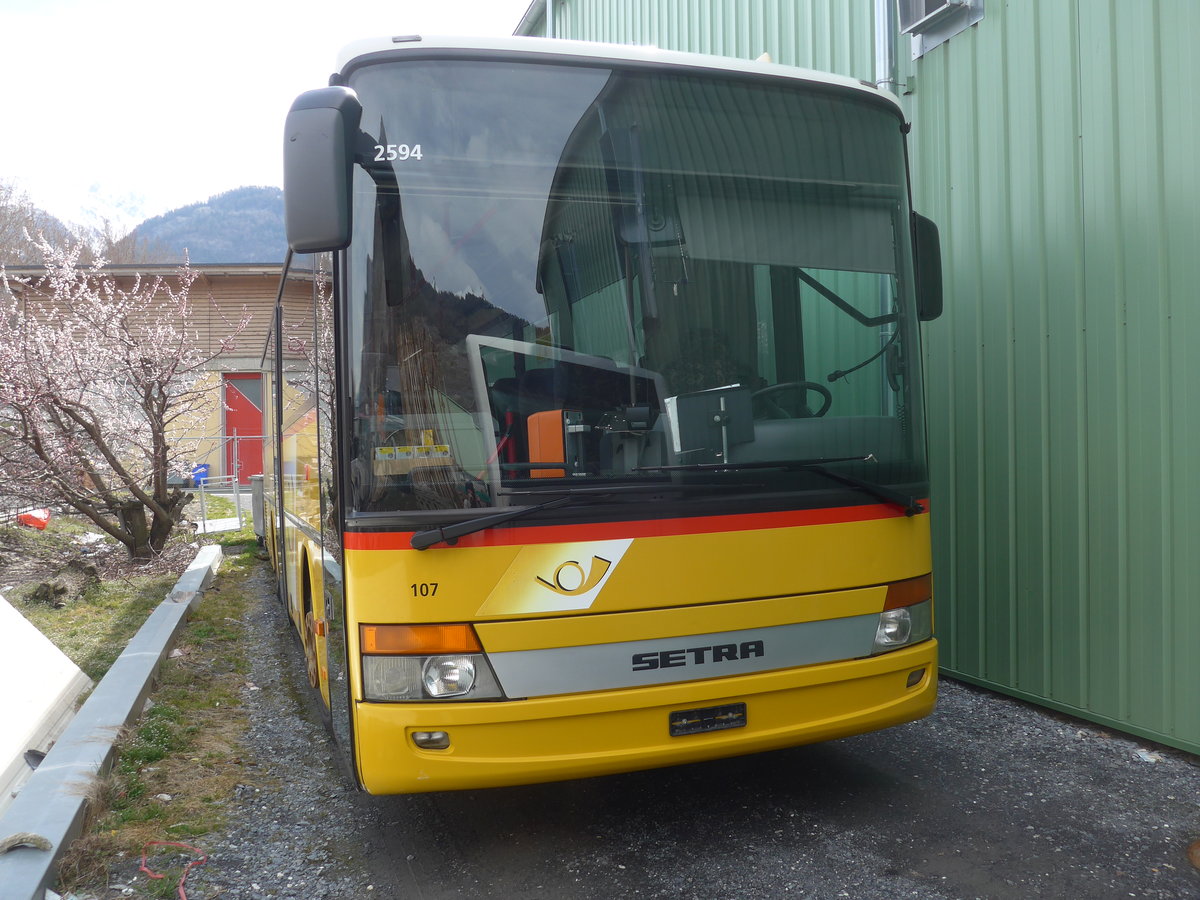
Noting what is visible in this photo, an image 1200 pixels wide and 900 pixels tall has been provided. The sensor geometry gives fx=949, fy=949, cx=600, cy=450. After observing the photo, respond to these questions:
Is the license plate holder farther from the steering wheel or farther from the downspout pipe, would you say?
the downspout pipe

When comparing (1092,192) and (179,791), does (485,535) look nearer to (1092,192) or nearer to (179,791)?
(179,791)

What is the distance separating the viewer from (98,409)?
10.5m

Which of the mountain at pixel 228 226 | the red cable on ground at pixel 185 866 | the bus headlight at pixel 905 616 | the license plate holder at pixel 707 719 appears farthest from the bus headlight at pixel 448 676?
the mountain at pixel 228 226

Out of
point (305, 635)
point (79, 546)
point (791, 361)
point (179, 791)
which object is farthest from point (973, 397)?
point (79, 546)

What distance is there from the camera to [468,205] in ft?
10.5

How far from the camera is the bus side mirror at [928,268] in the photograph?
13.6 ft

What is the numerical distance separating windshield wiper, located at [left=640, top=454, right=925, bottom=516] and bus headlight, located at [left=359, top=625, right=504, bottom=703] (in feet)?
2.81

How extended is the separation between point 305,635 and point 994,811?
3604mm

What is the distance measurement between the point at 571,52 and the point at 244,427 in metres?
19.7

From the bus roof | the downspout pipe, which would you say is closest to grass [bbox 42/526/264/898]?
the bus roof

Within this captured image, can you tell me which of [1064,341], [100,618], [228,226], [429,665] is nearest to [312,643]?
[429,665]

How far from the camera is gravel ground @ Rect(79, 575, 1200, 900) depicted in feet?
10.7

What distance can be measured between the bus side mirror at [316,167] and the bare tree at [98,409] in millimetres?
7561

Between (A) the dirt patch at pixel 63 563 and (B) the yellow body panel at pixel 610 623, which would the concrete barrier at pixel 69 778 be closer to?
(B) the yellow body panel at pixel 610 623
